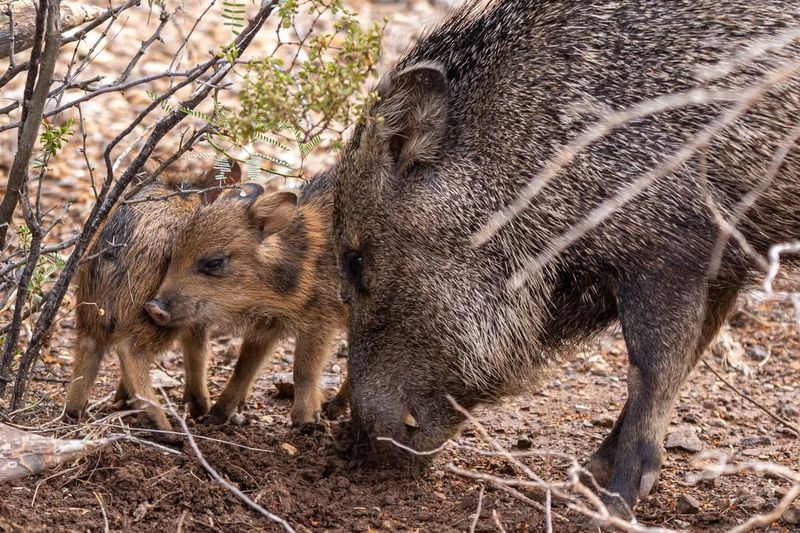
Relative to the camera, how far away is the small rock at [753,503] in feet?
15.4

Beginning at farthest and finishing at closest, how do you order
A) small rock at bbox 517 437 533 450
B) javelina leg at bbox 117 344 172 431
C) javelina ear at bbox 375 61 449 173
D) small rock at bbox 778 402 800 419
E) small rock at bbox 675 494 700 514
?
small rock at bbox 778 402 800 419 < small rock at bbox 517 437 533 450 < javelina leg at bbox 117 344 172 431 < small rock at bbox 675 494 700 514 < javelina ear at bbox 375 61 449 173

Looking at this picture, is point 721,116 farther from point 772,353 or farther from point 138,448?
point 772,353

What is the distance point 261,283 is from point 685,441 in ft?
7.50

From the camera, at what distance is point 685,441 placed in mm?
5637

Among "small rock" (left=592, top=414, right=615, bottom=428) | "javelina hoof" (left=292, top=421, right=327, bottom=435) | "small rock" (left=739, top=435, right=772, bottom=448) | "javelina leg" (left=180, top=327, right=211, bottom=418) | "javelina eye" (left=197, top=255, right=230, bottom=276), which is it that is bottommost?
"small rock" (left=739, top=435, right=772, bottom=448)

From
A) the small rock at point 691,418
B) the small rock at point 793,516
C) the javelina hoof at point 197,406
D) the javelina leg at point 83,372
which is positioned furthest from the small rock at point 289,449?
the small rock at point 691,418

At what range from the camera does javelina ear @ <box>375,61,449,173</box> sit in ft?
14.9

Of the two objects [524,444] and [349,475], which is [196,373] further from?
[524,444]

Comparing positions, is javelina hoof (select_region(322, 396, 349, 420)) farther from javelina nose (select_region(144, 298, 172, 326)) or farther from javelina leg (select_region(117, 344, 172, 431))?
javelina nose (select_region(144, 298, 172, 326))

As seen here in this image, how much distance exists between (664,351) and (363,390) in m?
1.26

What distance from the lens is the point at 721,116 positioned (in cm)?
409

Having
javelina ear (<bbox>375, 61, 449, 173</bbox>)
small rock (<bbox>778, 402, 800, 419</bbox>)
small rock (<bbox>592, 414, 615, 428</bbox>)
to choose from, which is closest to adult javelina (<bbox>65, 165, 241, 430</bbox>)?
javelina ear (<bbox>375, 61, 449, 173</bbox>)

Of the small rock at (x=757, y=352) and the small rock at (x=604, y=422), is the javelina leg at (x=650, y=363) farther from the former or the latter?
the small rock at (x=757, y=352)

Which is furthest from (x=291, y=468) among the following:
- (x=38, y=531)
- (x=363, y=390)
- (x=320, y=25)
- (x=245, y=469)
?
(x=320, y=25)
